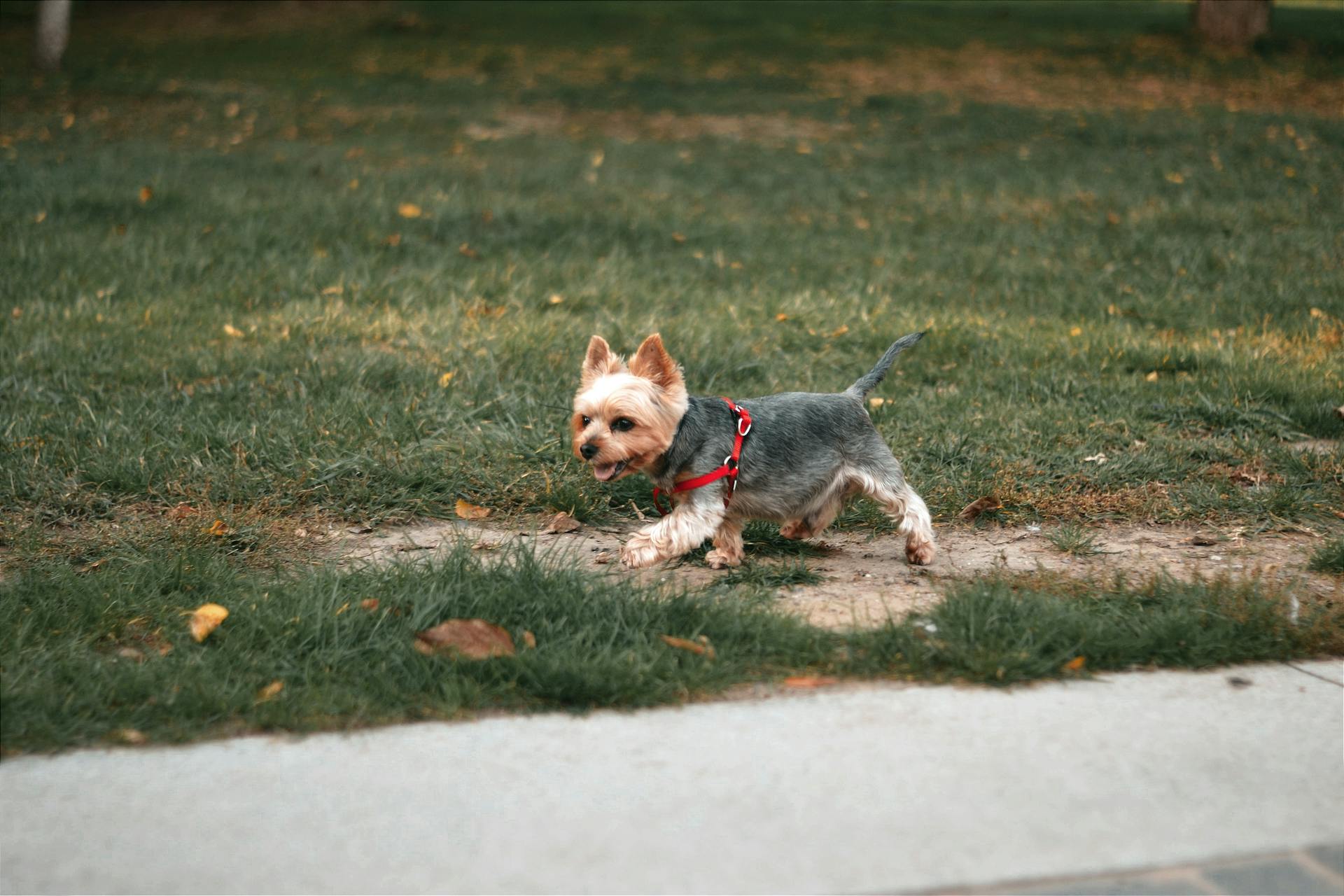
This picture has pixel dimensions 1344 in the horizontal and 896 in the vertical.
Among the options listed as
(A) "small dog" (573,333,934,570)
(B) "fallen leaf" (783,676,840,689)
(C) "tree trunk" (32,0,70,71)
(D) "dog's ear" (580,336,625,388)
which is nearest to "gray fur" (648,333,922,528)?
(A) "small dog" (573,333,934,570)

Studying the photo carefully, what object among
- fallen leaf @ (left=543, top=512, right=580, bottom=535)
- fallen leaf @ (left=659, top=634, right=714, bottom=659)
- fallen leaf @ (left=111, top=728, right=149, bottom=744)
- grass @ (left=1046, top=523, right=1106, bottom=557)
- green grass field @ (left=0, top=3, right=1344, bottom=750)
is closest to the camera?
fallen leaf @ (left=111, top=728, right=149, bottom=744)

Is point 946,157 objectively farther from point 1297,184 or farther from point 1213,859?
point 1213,859

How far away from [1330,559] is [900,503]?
1.58 m

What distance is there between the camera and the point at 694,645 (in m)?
3.82

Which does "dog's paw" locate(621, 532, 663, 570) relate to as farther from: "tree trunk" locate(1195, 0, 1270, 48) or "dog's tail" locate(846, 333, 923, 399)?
"tree trunk" locate(1195, 0, 1270, 48)

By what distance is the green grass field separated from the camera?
158 inches

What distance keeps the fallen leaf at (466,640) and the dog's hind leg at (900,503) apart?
169cm

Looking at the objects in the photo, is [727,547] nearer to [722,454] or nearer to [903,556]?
[722,454]

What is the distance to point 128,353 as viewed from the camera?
738 cm

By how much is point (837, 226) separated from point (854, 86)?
7977 mm

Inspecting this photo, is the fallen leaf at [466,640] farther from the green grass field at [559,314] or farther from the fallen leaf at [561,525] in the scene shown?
the fallen leaf at [561,525]

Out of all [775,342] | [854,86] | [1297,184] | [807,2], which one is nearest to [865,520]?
[775,342]

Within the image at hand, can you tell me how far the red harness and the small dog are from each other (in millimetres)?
12

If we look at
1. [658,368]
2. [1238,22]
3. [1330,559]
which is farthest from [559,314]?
[1238,22]
